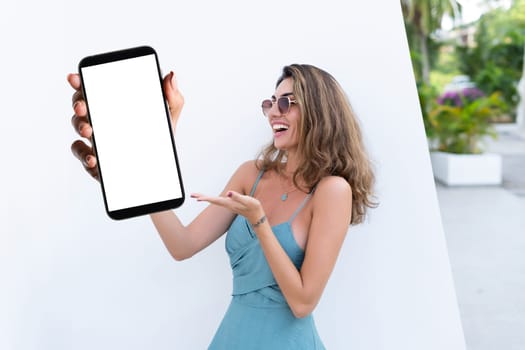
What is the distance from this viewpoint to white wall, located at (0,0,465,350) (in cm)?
225

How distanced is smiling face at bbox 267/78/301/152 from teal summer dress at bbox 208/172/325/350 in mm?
167

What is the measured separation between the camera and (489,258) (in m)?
6.26

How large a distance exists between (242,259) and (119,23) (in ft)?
3.17

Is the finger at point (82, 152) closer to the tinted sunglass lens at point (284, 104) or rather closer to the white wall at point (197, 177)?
the tinted sunglass lens at point (284, 104)

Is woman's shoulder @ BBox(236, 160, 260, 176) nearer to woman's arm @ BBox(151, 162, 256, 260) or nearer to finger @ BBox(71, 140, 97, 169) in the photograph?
woman's arm @ BBox(151, 162, 256, 260)

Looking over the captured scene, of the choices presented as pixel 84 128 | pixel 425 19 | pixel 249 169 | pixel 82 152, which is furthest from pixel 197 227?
pixel 425 19

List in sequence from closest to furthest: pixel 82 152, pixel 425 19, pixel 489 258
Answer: pixel 82 152
pixel 489 258
pixel 425 19

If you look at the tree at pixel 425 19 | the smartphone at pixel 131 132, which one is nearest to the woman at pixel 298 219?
the smartphone at pixel 131 132

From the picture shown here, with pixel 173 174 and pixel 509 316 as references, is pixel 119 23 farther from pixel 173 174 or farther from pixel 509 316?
pixel 509 316

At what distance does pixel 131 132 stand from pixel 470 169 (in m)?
9.55

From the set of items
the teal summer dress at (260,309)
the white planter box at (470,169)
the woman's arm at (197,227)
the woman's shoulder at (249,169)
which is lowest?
the white planter box at (470,169)

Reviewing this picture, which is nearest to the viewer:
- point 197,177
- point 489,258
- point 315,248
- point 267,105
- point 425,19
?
point 315,248

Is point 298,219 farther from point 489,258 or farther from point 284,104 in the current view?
point 489,258

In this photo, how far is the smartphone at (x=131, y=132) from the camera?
52.1 inches
